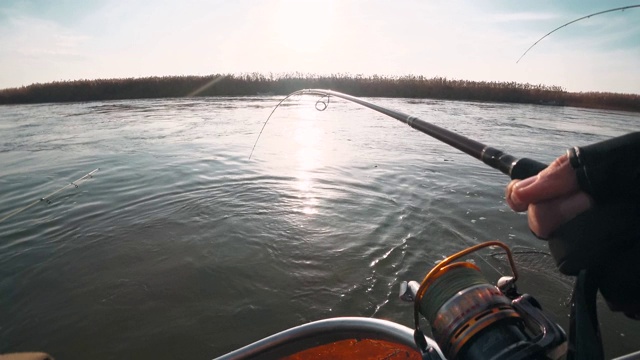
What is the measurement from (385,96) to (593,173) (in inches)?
1282

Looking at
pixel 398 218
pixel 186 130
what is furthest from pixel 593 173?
pixel 186 130

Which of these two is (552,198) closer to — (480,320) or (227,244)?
(480,320)

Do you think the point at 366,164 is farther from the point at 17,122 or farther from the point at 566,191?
the point at 17,122

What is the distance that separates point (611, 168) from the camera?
3.21 ft

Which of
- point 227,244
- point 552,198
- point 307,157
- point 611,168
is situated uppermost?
point 611,168

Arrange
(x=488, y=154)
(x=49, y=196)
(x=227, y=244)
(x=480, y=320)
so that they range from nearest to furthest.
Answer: (x=480, y=320) → (x=488, y=154) → (x=227, y=244) → (x=49, y=196)

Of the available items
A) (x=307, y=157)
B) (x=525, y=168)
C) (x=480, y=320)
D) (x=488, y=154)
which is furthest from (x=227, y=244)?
(x=307, y=157)

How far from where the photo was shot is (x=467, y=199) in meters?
5.96

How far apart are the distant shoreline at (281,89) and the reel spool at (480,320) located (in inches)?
1249

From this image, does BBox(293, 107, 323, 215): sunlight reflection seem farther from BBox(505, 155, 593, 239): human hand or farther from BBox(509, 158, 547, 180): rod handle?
BBox(505, 155, 593, 239): human hand

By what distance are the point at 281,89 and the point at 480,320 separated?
1395 inches

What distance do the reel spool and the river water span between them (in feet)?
6.19

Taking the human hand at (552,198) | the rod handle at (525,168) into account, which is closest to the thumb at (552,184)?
the human hand at (552,198)

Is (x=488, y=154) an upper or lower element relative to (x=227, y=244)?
upper
